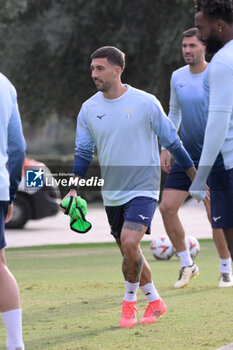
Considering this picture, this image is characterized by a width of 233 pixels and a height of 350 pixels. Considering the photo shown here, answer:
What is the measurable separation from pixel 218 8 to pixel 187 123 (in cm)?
419

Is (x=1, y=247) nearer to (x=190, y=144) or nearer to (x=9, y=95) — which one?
(x=9, y=95)

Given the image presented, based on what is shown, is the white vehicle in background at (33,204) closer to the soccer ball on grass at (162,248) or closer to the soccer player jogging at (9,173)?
the soccer ball on grass at (162,248)

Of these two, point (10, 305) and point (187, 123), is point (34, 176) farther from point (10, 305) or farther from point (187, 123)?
point (10, 305)

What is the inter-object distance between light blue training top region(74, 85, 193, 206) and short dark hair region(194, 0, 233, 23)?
2081 millimetres

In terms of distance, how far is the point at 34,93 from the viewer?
3344 cm

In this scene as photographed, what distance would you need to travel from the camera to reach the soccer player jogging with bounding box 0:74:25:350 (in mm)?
4848

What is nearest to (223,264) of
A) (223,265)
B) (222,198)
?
(223,265)

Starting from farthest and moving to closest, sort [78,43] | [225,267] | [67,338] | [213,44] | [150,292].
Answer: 1. [78,43]
2. [225,267]
3. [150,292]
4. [67,338]
5. [213,44]

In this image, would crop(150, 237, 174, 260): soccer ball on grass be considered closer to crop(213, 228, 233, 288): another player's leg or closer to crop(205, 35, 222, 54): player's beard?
crop(213, 228, 233, 288): another player's leg

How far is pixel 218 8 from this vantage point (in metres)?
4.78

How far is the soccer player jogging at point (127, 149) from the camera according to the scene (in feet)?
22.5

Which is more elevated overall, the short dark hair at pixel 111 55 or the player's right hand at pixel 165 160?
the short dark hair at pixel 111 55

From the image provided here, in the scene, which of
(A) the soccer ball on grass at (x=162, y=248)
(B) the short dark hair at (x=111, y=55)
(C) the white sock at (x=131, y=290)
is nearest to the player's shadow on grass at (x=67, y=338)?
(C) the white sock at (x=131, y=290)

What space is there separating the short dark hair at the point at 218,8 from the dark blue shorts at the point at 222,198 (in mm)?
980
